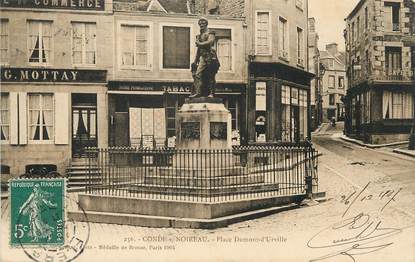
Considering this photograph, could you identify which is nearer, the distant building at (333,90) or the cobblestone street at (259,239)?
the cobblestone street at (259,239)

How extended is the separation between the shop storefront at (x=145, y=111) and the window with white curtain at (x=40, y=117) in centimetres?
211

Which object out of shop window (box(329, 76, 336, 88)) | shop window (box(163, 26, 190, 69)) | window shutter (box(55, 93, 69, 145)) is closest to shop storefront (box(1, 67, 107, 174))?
window shutter (box(55, 93, 69, 145))

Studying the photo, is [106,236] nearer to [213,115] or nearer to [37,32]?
[213,115]

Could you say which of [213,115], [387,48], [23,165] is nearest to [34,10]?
[23,165]

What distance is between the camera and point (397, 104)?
16281 mm

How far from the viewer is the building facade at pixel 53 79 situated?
14227 millimetres

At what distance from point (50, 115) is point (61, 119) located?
360mm

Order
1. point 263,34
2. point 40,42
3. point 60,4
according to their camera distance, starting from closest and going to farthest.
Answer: point 40,42
point 60,4
point 263,34

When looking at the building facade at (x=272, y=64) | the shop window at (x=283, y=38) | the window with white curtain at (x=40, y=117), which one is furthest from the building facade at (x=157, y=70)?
the window with white curtain at (x=40, y=117)

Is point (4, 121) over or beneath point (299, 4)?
beneath

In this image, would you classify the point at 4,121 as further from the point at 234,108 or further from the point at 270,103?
the point at 270,103
